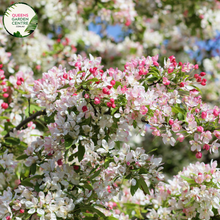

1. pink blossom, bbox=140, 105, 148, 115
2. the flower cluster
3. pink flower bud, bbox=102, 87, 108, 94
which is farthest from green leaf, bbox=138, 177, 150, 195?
pink flower bud, bbox=102, 87, 108, 94

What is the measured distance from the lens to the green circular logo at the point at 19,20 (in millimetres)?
3029

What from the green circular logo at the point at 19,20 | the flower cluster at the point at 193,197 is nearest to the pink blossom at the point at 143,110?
the flower cluster at the point at 193,197

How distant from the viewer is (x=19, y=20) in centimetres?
304

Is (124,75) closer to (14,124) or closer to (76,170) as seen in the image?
(76,170)

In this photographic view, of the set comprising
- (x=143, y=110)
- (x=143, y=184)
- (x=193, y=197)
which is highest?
(x=143, y=110)

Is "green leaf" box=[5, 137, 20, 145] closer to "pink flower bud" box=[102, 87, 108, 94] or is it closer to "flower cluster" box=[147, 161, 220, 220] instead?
"pink flower bud" box=[102, 87, 108, 94]

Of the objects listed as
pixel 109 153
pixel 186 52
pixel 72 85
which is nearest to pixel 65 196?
pixel 109 153

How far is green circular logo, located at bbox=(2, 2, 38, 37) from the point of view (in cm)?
303

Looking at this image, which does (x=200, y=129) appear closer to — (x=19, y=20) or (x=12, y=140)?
(x=12, y=140)

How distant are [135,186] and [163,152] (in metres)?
5.90

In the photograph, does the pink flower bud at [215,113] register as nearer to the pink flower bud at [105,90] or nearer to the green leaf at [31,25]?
the pink flower bud at [105,90]

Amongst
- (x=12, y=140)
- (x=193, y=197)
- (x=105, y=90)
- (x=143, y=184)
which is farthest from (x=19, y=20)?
(x=193, y=197)

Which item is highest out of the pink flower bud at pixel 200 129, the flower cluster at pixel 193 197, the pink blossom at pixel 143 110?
the pink blossom at pixel 143 110

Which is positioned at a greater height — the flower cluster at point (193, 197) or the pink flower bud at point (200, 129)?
the pink flower bud at point (200, 129)
